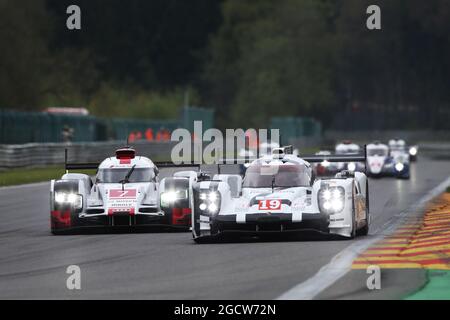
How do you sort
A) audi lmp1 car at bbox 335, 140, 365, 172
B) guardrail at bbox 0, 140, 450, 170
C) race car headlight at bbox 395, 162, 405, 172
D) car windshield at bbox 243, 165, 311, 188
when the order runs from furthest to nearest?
guardrail at bbox 0, 140, 450, 170 < race car headlight at bbox 395, 162, 405, 172 < audi lmp1 car at bbox 335, 140, 365, 172 < car windshield at bbox 243, 165, 311, 188

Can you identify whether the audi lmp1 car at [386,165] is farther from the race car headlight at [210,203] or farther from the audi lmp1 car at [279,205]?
the race car headlight at [210,203]

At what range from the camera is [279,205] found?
55.0 feet

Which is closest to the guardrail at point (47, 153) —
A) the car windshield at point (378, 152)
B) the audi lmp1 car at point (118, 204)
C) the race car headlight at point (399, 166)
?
the car windshield at point (378, 152)

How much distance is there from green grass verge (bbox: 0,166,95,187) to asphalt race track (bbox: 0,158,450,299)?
52.5 ft

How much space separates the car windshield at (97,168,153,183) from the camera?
20.2 meters

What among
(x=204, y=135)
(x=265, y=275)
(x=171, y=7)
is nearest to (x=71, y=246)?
(x=265, y=275)

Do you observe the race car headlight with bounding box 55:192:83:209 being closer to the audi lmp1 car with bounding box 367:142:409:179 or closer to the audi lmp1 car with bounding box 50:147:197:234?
the audi lmp1 car with bounding box 50:147:197:234

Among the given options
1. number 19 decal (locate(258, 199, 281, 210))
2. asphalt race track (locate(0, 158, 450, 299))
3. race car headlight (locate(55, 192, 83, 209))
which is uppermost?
number 19 decal (locate(258, 199, 281, 210))

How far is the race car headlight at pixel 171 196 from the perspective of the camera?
63.4 ft

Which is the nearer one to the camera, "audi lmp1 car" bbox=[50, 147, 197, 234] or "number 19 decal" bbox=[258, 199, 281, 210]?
"number 19 decal" bbox=[258, 199, 281, 210]

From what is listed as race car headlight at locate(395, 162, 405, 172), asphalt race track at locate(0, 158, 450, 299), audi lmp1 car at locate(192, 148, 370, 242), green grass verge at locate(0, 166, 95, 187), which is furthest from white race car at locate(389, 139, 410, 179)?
audi lmp1 car at locate(192, 148, 370, 242)

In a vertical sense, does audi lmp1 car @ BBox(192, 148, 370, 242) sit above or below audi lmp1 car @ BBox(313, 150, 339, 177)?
above

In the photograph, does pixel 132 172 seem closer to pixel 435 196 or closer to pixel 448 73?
pixel 435 196

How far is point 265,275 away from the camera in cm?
1268
